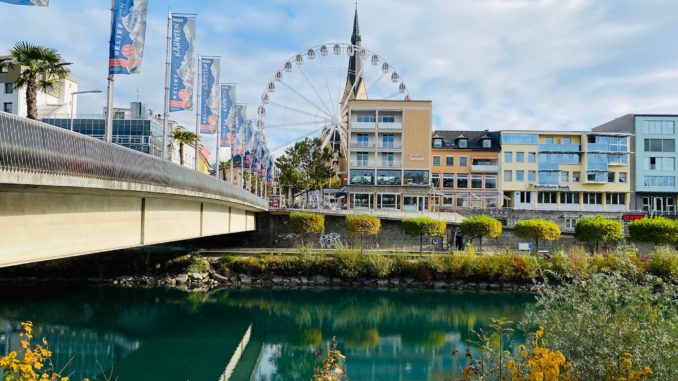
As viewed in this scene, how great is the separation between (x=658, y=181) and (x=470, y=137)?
83.8 ft

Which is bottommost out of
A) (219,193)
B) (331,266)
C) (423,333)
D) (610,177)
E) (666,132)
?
(423,333)

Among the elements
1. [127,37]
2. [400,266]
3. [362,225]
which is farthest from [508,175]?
[127,37]

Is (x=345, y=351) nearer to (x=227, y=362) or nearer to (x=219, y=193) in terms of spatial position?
(x=227, y=362)

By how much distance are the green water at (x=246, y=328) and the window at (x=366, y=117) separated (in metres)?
31.2

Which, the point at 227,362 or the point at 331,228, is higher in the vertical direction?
the point at 331,228

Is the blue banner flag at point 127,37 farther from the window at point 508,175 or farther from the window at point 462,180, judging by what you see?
the window at point 508,175

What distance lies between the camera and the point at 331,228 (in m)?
45.9

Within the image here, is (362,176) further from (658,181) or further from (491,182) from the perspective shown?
(658,181)

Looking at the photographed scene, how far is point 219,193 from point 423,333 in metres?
12.5

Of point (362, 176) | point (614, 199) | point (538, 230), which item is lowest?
point (538, 230)

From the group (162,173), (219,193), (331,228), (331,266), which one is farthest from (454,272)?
(162,173)

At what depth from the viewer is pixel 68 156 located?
983cm

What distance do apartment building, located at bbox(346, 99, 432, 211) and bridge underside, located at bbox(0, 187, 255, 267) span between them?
40.6m

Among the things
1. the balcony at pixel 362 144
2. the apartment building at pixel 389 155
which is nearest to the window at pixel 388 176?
the apartment building at pixel 389 155
